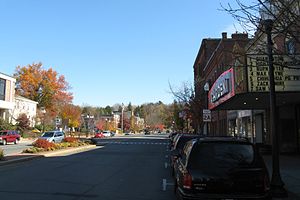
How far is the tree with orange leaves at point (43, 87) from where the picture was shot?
9144cm

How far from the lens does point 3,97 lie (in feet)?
230

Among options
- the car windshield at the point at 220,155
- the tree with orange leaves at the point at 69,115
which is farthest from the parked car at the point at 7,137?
the car windshield at the point at 220,155

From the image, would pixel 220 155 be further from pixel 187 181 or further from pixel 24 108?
pixel 24 108

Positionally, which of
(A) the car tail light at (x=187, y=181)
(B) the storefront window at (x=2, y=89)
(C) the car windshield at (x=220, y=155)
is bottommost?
(A) the car tail light at (x=187, y=181)

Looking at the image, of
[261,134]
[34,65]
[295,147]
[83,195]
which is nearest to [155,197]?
[83,195]

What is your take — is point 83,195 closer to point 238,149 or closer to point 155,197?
point 155,197

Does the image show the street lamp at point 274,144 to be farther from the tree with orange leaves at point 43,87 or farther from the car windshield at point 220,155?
the tree with orange leaves at point 43,87

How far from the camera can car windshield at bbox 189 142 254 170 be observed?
7.61m

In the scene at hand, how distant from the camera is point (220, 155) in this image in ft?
25.6

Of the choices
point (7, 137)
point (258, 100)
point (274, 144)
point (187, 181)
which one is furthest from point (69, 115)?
point (187, 181)

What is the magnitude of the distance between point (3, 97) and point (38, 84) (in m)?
23.4

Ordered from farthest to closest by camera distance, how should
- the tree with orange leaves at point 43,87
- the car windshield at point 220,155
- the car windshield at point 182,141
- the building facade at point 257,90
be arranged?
1. the tree with orange leaves at point 43,87
2. the car windshield at point 182,141
3. the building facade at point 257,90
4. the car windshield at point 220,155

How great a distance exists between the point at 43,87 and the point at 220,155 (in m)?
89.8

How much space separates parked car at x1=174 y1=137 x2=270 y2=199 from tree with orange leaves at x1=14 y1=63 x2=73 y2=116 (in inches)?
3439
